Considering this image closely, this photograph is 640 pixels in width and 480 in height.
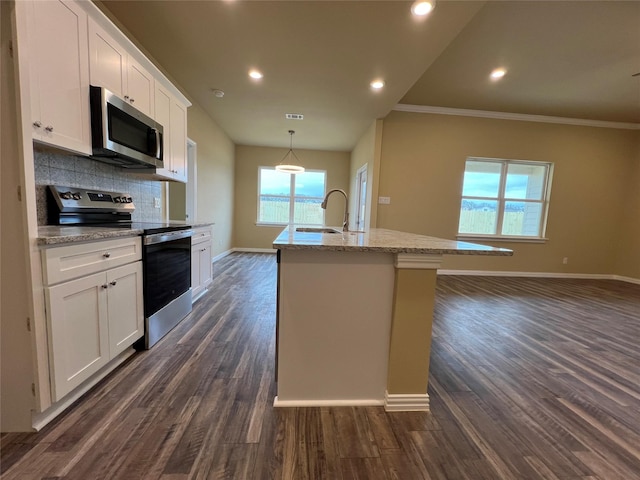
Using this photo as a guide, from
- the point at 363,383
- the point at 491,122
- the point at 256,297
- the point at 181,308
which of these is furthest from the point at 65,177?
the point at 491,122

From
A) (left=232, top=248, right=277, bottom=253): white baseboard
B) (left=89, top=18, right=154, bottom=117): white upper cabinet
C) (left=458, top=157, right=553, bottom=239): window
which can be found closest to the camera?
(left=89, top=18, right=154, bottom=117): white upper cabinet

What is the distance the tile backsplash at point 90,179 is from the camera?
164 cm

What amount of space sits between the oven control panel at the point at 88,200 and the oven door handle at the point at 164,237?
1.52ft

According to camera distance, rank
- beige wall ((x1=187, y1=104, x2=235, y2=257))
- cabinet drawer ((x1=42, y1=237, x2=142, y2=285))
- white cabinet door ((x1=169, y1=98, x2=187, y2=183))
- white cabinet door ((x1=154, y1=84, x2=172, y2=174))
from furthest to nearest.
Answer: beige wall ((x1=187, y1=104, x2=235, y2=257))
white cabinet door ((x1=169, y1=98, x2=187, y2=183))
white cabinet door ((x1=154, y1=84, x2=172, y2=174))
cabinet drawer ((x1=42, y1=237, x2=142, y2=285))

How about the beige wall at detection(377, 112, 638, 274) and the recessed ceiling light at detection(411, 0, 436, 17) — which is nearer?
the recessed ceiling light at detection(411, 0, 436, 17)

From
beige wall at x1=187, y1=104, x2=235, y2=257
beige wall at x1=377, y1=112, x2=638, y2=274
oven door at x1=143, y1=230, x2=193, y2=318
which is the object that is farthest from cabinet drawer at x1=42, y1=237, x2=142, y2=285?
beige wall at x1=377, y1=112, x2=638, y2=274

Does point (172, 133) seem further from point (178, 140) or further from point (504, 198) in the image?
Result: point (504, 198)

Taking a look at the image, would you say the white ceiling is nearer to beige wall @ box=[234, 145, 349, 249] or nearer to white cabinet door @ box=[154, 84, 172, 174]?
white cabinet door @ box=[154, 84, 172, 174]

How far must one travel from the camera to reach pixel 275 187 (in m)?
7.00

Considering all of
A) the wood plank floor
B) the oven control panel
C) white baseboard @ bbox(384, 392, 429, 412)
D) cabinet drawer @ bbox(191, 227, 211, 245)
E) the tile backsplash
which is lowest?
the wood plank floor

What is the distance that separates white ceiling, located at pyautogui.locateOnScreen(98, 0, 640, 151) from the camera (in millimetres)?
2242

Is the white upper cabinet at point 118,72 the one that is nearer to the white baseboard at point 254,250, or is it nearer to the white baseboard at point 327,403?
the white baseboard at point 327,403

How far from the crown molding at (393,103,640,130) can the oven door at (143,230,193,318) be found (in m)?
4.00

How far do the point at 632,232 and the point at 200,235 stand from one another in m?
7.49
